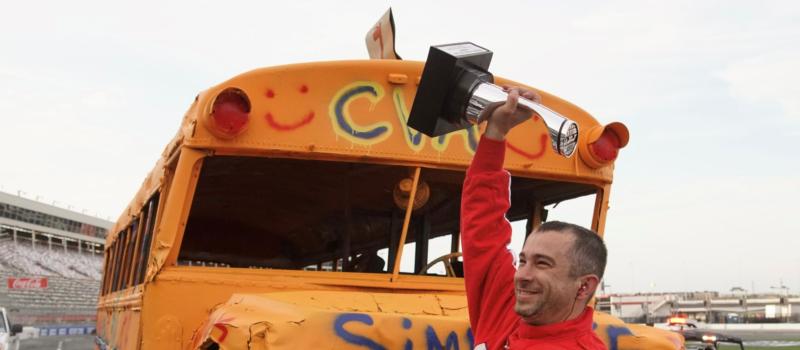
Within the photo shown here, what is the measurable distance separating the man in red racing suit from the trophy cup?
38 millimetres

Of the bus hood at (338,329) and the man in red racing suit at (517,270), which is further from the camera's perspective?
the bus hood at (338,329)

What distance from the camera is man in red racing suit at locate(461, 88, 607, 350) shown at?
1729 mm

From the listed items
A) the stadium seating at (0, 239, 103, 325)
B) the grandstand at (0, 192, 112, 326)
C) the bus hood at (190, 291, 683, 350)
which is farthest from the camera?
the grandstand at (0, 192, 112, 326)

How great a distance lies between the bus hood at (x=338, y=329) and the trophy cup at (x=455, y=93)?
32.1 inches

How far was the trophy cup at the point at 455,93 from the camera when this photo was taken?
198 cm

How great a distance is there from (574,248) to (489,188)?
1.42 feet

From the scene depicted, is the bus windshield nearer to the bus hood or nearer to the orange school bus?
the orange school bus

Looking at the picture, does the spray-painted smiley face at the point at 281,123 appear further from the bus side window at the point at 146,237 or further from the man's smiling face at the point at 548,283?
the man's smiling face at the point at 548,283

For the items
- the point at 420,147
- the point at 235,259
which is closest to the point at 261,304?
the point at 420,147

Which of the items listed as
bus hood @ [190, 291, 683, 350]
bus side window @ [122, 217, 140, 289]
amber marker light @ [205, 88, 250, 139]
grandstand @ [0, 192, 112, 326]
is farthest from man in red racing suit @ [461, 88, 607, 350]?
grandstand @ [0, 192, 112, 326]

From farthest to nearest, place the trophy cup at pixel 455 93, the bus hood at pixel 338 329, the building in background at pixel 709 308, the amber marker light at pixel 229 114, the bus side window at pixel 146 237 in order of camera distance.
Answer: the building in background at pixel 709 308, the bus side window at pixel 146 237, the amber marker light at pixel 229 114, the bus hood at pixel 338 329, the trophy cup at pixel 455 93

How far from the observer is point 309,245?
5.36 m

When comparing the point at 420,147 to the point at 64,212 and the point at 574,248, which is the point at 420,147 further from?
the point at 64,212

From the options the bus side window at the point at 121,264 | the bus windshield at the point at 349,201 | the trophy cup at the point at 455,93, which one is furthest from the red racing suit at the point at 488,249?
the bus side window at the point at 121,264
